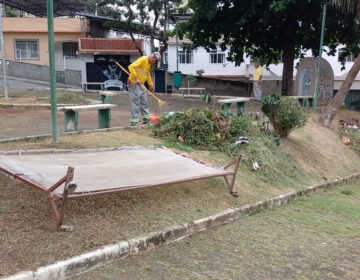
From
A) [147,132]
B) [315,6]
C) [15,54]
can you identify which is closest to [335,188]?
[147,132]

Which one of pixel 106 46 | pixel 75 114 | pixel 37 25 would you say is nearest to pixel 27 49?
pixel 37 25

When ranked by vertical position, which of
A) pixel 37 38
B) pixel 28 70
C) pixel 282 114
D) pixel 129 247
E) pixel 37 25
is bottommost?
pixel 129 247

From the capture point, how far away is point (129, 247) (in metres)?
3.95

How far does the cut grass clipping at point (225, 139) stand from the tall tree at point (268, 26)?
7231 mm

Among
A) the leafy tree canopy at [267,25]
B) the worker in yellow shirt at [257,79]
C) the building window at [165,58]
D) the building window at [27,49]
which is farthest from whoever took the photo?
the building window at [165,58]

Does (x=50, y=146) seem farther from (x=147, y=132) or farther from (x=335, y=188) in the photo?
(x=335, y=188)

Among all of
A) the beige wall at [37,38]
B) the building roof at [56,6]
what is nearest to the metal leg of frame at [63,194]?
the building roof at [56,6]

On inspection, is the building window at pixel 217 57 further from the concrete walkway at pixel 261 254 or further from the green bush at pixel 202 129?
the concrete walkway at pixel 261 254

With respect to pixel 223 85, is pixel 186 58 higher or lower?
higher

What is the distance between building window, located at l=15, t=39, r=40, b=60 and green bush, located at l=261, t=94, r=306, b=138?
2443 centimetres

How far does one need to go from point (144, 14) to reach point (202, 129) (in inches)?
783

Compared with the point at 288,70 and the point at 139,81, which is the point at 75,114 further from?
the point at 288,70

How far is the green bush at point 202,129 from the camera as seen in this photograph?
775 cm

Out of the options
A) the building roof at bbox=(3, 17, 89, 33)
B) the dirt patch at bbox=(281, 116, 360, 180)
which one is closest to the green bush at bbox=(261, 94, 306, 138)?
the dirt patch at bbox=(281, 116, 360, 180)
